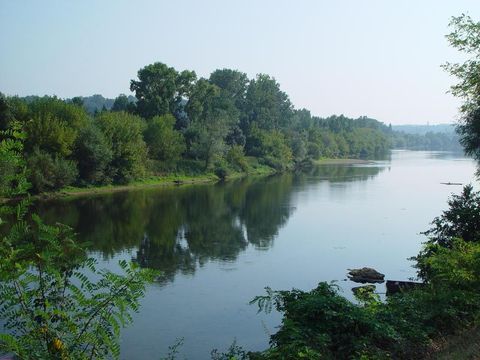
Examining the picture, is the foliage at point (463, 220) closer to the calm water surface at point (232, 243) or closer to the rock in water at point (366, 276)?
the rock in water at point (366, 276)

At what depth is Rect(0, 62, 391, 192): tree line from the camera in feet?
187

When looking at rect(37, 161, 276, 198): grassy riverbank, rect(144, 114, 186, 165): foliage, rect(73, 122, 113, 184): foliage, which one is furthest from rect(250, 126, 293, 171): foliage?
rect(73, 122, 113, 184): foliage

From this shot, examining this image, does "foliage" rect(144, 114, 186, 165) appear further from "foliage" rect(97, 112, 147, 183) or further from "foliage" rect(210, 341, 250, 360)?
"foliage" rect(210, 341, 250, 360)

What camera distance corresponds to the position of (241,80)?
127812 mm

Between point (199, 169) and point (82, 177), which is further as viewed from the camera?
point (199, 169)

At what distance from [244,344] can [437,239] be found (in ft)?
35.9

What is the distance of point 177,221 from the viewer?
45.0 meters

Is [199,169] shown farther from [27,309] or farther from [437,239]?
[27,309]

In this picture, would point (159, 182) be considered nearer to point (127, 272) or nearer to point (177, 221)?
point (177, 221)

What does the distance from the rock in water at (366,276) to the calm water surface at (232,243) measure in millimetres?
703

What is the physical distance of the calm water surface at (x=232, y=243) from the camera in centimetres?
2098

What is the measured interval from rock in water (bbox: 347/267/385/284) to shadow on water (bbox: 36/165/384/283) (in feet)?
26.8

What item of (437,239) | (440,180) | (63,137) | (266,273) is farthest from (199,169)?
(437,239)

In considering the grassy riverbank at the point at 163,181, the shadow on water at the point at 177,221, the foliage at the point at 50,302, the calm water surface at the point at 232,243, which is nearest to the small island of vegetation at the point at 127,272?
the foliage at the point at 50,302
